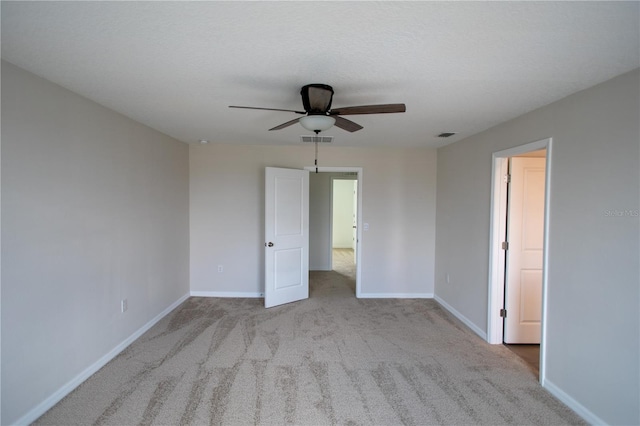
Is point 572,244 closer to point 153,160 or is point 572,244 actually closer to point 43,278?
point 43,278

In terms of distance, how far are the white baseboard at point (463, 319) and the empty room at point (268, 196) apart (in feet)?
0.18

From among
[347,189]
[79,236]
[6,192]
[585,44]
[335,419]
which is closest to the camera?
[585,44]

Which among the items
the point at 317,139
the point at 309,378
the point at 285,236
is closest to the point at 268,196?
the point at 285,236

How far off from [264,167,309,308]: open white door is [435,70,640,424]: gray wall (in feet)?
9.17

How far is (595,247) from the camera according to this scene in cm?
203

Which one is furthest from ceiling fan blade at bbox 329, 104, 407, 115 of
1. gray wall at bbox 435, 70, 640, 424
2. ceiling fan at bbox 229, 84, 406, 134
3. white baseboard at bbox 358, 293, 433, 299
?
white baseboard at bbox 358, 293, 433, 299

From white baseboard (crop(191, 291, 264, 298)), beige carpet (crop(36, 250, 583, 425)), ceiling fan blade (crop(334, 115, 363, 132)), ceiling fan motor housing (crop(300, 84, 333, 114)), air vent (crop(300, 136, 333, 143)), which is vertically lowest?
beige carpet (crop(36, 250, 583, 425))

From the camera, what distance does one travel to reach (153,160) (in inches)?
137

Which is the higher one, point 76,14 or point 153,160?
point 76,14

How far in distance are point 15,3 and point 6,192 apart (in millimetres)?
1124

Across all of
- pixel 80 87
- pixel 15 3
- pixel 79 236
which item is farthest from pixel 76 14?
pixel 79 236

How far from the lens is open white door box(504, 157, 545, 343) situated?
3.09 metres

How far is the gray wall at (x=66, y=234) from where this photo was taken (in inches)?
72.9

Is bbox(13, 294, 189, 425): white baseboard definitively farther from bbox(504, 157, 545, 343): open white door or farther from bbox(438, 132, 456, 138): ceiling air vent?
bbox(438, 132, 456, 138): ceiling air vent
